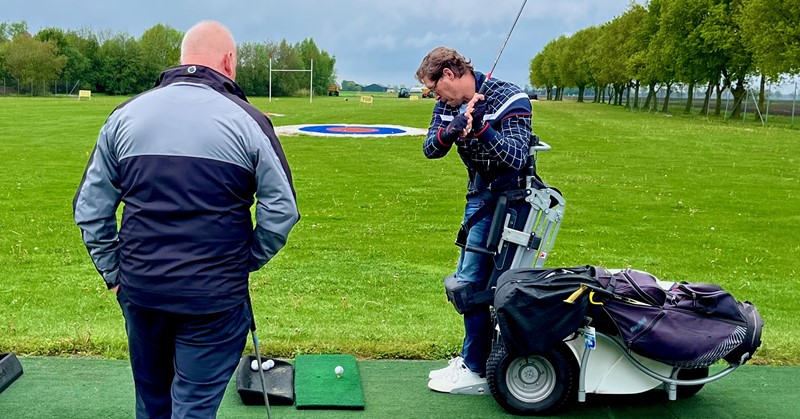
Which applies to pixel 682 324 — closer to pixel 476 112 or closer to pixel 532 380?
pixel 532 380

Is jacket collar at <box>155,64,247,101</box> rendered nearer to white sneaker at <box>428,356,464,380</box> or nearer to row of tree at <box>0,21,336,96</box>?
white sneaker at <box>428,356,464,380</box>

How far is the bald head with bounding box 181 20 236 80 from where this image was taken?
124 inches

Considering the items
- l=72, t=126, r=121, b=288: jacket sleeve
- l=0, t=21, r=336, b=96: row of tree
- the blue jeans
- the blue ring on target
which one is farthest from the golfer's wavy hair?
l=0, t=21, r=336, b=96: row of tree

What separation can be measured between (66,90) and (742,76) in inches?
3213

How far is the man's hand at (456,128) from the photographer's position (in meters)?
4.14

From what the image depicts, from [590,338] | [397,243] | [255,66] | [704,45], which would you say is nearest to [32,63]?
[255,66]

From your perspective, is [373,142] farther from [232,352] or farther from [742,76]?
[742,76]

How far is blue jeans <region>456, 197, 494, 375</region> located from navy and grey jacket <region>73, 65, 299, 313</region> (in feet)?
5.60

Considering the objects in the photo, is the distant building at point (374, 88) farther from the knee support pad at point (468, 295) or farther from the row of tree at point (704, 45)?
the knee support pad at point (468, 295)

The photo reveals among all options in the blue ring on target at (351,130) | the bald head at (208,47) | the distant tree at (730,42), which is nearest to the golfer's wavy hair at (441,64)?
the bald head at (208,47)

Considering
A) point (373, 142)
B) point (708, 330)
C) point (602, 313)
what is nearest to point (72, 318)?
point (602, 313)

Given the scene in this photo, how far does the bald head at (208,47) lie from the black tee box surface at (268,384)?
201cm

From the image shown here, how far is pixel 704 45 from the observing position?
51.1m

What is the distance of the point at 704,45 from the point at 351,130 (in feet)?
99.1
